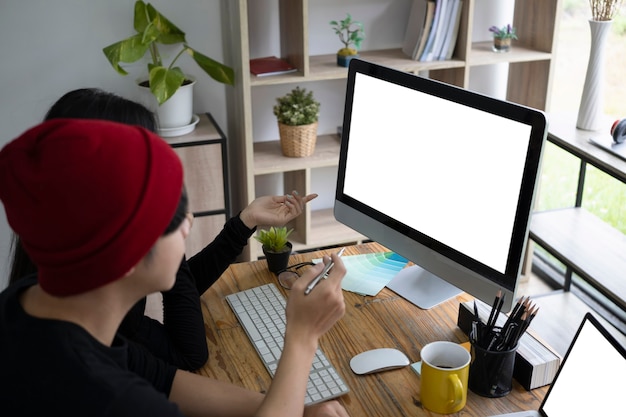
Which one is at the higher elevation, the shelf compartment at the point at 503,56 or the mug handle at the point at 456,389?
the shelf compartment at the point at 503,56

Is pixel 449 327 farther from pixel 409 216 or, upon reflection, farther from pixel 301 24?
pixel 301 24

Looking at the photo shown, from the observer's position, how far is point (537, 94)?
3.00 meters

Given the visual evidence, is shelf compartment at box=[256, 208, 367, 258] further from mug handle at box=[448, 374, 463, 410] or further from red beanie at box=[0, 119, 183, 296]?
red beanie at box=[0, 119, 183, 296]

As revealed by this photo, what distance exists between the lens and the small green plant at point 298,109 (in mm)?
2670

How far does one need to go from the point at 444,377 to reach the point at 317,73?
1.63m

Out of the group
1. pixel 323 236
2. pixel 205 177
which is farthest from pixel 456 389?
pixel 323 236

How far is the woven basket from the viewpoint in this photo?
2.69 metres

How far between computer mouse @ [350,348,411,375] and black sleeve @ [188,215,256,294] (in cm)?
40

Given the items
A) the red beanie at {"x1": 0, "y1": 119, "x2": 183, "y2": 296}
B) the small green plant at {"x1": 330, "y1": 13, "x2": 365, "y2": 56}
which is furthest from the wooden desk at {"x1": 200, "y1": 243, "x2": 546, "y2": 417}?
the small green plant at {"x1": 330, "y1": 13, "x2": 365, "y2": 56}

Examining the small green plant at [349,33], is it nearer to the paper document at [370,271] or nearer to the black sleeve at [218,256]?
the paper document at [370,271]

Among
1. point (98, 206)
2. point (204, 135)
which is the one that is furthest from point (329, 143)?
point (98, 206)

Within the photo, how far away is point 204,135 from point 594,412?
1.81 meters

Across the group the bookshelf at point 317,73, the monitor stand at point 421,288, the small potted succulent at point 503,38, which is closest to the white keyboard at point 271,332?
the monitor stand at point 421,288

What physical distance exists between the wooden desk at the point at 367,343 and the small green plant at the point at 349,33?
123cm
